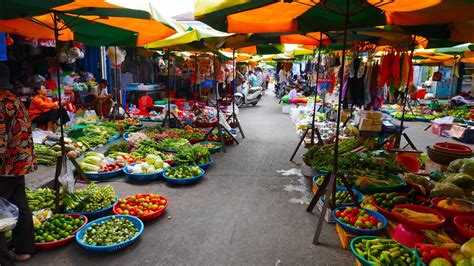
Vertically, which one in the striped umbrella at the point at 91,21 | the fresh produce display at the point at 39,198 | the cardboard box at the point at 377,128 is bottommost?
the fresh produce display at the point at 39,198

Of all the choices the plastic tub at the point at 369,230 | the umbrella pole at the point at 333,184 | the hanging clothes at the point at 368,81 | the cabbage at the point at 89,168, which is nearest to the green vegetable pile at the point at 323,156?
the umbrella pole at the point at 333,184

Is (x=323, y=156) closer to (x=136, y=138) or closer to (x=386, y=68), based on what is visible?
(x=386, y=68)

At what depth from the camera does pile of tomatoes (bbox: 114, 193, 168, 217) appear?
4.04 metres

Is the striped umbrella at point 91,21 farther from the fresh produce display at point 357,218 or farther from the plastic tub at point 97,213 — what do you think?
the fresh produce display at point 357,218

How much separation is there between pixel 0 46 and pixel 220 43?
13.0ft

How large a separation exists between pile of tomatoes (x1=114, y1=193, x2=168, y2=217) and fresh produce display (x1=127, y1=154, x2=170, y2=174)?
1.09 m

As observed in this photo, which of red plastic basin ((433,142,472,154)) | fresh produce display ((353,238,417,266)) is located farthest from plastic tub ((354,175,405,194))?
red plastic basin ((433,142,472,154))

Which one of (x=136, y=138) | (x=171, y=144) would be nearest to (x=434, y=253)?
(x=171, y=144)

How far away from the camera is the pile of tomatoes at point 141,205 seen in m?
4.04

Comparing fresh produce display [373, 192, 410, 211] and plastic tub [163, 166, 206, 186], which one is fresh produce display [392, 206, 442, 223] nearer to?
fresh produce display [373, 192, 410, 211]

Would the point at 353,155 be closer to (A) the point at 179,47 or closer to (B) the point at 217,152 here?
(B) the point at 217,152

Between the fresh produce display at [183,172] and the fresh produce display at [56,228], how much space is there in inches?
72.5

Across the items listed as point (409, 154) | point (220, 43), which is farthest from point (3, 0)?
point (409, 154)

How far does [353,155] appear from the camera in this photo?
550 centimetres
